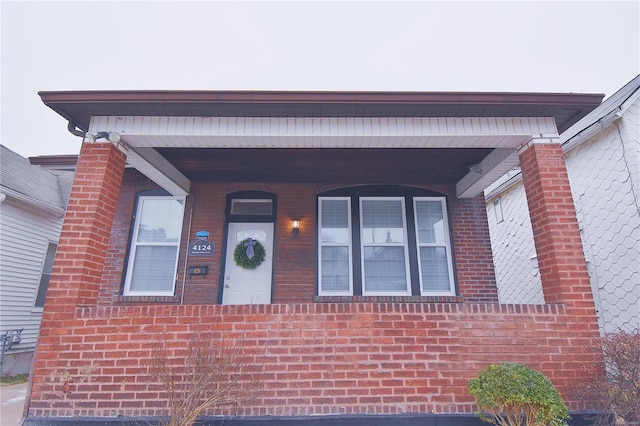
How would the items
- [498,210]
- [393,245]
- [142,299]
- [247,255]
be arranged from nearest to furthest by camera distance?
[142,299] → [247,255] → [393,245] → [498,210]

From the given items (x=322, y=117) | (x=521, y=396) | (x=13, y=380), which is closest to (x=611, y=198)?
(x=521, y=396)

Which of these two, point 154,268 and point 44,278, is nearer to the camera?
point 154,268

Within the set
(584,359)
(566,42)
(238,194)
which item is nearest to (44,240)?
(238,194)

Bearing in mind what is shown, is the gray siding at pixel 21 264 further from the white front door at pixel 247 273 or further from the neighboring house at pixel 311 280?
the white front door at pixel 247 273

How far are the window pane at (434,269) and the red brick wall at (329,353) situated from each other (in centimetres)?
210

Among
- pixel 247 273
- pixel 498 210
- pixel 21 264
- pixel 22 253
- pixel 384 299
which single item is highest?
pixel 498 210

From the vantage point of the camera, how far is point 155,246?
5.62m

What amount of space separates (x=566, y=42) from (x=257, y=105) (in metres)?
17.3

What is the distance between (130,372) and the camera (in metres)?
3.14

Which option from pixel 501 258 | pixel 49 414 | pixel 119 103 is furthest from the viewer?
pixel 501 258

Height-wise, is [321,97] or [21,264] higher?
[321,97]

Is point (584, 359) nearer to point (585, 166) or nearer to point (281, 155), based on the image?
point (585, 166)

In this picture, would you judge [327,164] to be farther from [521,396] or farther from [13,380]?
[13,380]

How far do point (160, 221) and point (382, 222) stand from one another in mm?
3886
